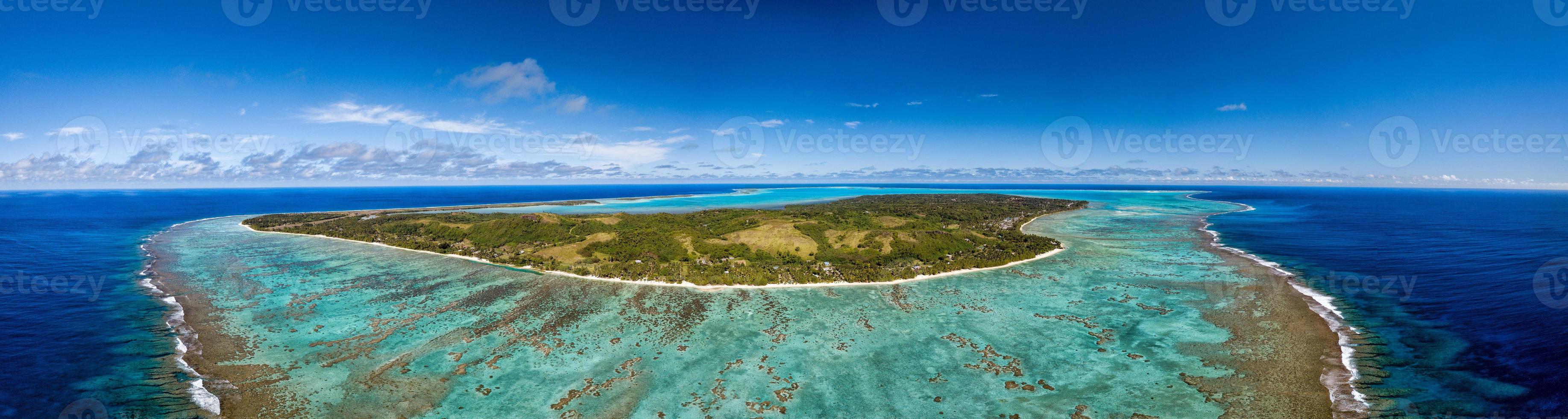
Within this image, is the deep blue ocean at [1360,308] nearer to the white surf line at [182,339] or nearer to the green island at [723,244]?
the white surf line at [182,339]

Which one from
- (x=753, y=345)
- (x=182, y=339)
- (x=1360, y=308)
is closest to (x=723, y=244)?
(x=753, y=345)

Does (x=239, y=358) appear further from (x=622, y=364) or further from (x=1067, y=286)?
(x=1067, y=286)

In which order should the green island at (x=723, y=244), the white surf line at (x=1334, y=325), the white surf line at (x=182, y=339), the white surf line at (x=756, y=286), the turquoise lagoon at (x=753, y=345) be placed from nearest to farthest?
1. the white surf line at (x=182, y=339)
2. the turquoise lagoon at (x=753, y=345)
3. the white surf line at (x=1334, y=325)
4. the white surf line at (x=756, y=286)
5. the green island at (x=723, y=244)

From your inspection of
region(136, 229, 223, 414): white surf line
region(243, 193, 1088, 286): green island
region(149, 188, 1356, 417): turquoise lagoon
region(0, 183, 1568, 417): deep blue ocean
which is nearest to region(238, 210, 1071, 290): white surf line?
region(243, 193, 1088, 286): green island

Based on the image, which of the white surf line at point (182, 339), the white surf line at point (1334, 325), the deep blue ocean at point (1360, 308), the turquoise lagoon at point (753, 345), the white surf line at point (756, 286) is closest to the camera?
the white surf line at point (182, 339)

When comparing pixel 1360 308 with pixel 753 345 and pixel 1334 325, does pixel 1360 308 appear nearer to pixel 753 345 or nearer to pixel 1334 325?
pixel 1334 325

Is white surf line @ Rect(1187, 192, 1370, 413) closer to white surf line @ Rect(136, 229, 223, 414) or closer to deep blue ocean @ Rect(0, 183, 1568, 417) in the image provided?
deep blue ocean @ Rect(0, 183, 1568, 417)

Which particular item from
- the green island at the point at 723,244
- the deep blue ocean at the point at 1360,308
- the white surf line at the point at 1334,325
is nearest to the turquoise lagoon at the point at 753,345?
the white surf line at the point at 1334,325
